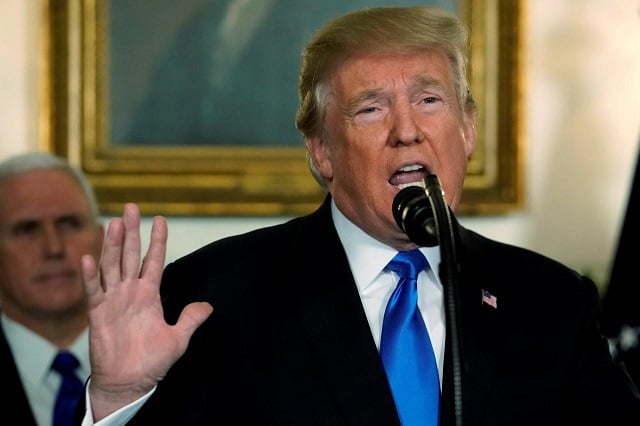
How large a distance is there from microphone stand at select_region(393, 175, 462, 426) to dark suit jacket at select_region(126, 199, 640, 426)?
0.98 ft

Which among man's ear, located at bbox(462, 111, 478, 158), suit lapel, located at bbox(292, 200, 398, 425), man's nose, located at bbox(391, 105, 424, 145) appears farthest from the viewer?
man's ear, located at bbox(462, 111, 478, 158)

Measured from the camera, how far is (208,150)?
3.98m

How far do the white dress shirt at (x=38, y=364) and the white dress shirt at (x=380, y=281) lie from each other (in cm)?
136

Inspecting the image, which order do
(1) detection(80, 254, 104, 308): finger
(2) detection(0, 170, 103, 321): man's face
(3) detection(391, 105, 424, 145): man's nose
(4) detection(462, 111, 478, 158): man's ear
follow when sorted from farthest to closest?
(2) detection(0, 170, 103, 321): man's face, (4) detection(462, 111, 478, 158): man's ear, (3) detection(391, 105, 424, 145): man's nose, (1) detection(80, 254, 104, 308): finger

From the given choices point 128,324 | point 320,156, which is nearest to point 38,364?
point 320,156

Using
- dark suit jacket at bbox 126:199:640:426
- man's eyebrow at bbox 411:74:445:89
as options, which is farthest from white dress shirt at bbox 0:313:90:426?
man's eyebrow at bbox 411:74:445:89

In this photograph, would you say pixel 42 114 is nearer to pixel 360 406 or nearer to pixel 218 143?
pixel 218 143

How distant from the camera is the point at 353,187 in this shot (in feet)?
7.28

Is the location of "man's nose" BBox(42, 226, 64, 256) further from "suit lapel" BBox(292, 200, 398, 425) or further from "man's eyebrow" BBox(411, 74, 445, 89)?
"man's eyebrow" BBox(411, 74, 445, 89)

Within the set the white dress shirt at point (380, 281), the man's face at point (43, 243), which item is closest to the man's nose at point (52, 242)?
the man's face at point (43, 243)

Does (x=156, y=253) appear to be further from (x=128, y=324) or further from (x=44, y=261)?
(x=44, y=261)

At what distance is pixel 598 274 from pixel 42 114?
79.4 inches

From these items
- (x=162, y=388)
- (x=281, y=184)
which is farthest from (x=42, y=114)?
(x=162, y=388)

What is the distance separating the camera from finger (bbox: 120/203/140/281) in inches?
76.7
